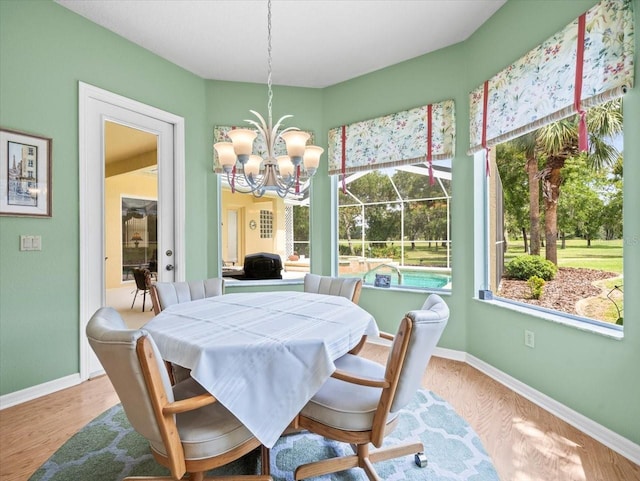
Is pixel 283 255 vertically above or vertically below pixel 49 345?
above

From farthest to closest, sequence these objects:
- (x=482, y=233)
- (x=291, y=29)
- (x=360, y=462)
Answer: (x=482, y=233) → (x=291, y=29) → (x=360, y=462)

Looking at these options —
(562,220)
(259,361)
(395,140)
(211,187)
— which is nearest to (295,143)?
(259,361)

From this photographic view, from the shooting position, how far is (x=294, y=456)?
1.80 m

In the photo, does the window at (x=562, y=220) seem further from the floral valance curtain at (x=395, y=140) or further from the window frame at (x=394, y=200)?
the floral valance curtain at (x=395, y=140)

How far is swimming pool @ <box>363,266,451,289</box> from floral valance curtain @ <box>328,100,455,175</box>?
1.16 meters

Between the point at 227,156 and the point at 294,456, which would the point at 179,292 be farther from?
the point at 294,456

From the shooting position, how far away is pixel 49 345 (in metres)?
2.61

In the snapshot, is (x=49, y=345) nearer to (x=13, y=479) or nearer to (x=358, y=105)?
(x=13, y=479)

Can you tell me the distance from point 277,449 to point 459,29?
11.7ft

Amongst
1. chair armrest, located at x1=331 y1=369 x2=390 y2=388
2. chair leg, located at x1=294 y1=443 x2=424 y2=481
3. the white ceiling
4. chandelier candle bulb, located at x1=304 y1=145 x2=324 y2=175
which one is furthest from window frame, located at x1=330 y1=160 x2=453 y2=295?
chair armrest, located at x1=331 y1=369 x2=390 y2=388

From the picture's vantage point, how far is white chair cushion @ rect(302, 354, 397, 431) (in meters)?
1.42

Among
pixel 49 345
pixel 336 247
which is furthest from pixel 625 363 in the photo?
pixel 49 345

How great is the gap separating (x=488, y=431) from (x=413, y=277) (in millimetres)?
1832

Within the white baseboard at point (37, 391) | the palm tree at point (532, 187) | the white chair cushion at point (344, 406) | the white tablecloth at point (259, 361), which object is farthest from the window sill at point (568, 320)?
the white baseboard at point (37, 391)
